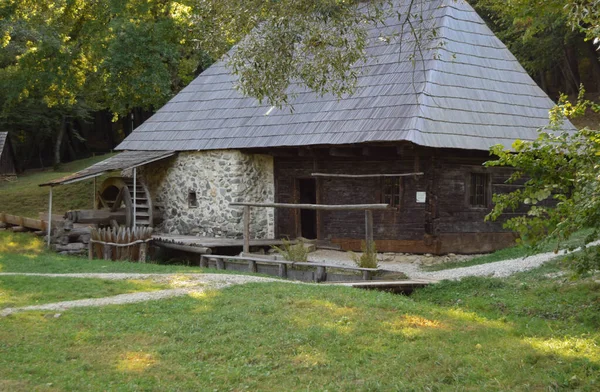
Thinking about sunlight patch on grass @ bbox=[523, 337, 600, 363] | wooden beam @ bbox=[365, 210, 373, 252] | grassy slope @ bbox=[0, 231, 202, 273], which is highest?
wooden beam @ bbox=[365, 210, 373, 252]

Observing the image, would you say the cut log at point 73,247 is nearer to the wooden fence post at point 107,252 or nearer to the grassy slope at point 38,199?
the wooden fence post at point 107,252

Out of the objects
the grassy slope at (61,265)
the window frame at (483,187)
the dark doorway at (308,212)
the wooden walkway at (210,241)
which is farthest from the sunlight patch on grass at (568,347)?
the dark doorway at (308,212)

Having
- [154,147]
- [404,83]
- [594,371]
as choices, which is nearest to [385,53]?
[404,83]

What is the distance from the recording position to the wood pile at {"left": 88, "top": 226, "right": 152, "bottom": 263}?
17.0 meters

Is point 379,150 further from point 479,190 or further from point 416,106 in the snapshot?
point 479,190

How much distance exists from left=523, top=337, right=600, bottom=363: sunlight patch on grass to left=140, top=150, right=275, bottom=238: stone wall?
11477 mm

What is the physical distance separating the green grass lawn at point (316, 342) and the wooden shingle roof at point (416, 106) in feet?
17.8

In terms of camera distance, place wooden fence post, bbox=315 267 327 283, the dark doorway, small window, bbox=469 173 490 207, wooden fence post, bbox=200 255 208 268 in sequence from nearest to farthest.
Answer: wooden fence post, bbox=315 267 327 283 < wooden fence post, bbox=200 255 208 268 < small window, bbox=469 173 490 207 < the dark doorway

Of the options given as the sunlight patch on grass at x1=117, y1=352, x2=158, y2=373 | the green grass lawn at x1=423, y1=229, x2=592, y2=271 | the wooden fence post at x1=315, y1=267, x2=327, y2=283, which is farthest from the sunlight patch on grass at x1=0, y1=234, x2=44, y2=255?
the sunlight patch on grass at x1=117, y1=352, x2=158, y2=373

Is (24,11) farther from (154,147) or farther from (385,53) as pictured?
(385,53)

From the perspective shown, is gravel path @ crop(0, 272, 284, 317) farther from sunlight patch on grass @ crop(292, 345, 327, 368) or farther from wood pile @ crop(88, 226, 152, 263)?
wood pile @ crop(88, 226, 152, 263)

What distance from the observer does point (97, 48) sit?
2545 cm

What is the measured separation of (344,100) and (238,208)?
12.8ft

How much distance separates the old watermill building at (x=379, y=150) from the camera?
51.4 ft
